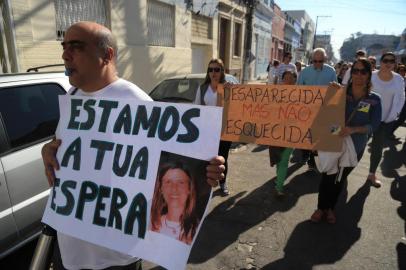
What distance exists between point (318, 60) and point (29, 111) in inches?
167

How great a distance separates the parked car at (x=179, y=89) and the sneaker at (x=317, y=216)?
9.87 ft

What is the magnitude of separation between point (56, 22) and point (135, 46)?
9.10ft

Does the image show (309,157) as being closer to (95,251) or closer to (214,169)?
(214,169)

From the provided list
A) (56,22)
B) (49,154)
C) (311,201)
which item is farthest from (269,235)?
(56,22)

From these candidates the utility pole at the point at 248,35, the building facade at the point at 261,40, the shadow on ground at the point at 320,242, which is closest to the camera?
the shadow on ground at the point at 320,242

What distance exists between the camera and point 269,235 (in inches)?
143

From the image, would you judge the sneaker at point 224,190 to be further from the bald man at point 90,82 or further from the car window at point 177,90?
the bald man at point 90,82

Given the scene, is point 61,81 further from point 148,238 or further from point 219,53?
point 219,53

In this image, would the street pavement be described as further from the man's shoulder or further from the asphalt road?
the man's shoulder

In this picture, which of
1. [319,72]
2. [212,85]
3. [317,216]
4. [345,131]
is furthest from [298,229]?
[319,72]

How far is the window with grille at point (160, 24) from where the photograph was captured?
10.6 metres

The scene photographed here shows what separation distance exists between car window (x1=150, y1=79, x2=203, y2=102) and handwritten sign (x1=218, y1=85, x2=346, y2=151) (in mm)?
1926

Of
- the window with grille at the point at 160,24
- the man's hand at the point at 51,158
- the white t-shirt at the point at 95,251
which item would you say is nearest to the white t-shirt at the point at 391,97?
the white t-shirt at the point at 95,251

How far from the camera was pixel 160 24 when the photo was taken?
1111 cm
